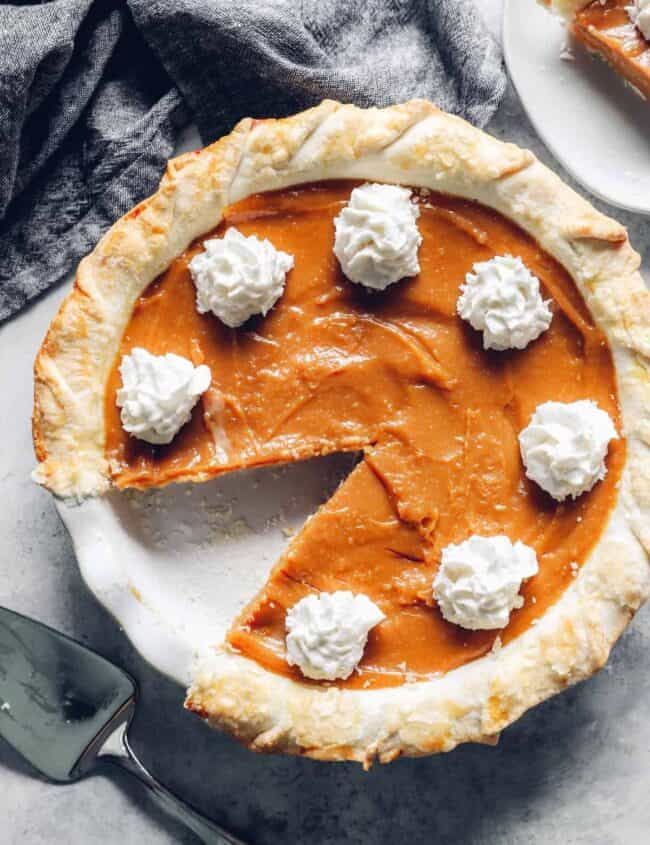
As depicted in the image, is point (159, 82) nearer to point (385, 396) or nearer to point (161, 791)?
point (385, 396)

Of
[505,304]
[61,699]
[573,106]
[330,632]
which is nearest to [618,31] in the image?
[573,106]

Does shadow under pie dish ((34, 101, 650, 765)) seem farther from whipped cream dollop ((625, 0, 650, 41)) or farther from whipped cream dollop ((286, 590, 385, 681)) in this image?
whipped cream dollop ((625, 0, 650, 41))

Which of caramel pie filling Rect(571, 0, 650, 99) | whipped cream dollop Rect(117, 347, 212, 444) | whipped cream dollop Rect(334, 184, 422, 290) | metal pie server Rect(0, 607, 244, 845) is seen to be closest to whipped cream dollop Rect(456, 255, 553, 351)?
whipped cream dollop Rect(334, 184, 422, 290)

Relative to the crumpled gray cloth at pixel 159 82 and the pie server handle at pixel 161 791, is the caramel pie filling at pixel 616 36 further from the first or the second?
the pie server handle at pixel 161 791

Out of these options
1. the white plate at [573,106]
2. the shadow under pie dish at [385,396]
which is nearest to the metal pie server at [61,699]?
the shadow under pie dish at [385,396]

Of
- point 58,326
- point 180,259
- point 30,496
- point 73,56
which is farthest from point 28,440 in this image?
point 73,56

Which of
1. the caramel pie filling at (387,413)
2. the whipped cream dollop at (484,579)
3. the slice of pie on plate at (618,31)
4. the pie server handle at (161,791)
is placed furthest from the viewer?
the slice of pie on plate at (618,31)

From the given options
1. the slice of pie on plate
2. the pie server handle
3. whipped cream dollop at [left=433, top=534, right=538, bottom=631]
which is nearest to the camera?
whipped cream dollop at [left=433, top=534, right=538, bottom=631]
